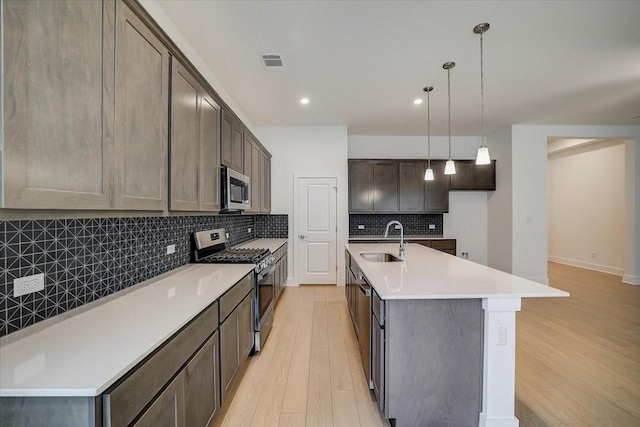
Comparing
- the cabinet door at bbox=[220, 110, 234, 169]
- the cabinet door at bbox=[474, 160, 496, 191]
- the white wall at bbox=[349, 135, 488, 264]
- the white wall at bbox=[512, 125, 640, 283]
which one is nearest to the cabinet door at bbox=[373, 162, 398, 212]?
the white wall at bbox=[349, 135, 488, 264]

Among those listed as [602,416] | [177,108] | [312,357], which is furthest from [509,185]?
[177,108]

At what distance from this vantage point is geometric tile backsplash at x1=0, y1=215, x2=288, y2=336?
110cm

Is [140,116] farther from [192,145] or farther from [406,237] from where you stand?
[406,237]

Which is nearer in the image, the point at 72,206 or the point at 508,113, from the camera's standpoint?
the point at 72,206

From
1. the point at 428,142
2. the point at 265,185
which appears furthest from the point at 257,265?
the point at 428,142

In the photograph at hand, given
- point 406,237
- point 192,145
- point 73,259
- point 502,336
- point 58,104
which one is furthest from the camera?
point 406,237

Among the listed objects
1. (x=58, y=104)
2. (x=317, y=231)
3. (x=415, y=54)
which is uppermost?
(x=415, y=54)

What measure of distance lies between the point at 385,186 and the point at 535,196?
2.77 metres

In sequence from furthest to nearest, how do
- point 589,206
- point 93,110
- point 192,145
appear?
1. point 589,206
2. point 192,145
3. point 93,110

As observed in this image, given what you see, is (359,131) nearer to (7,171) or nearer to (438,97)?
(438,97)

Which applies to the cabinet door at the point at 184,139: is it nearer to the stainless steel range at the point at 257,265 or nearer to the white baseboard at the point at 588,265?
the stainless steel range at the point at 257,265

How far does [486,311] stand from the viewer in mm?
1655

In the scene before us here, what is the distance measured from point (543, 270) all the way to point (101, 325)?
21.2 ft

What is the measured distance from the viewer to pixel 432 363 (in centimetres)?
167
